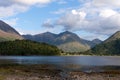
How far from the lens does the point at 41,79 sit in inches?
2675

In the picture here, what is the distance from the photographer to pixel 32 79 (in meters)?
67.3

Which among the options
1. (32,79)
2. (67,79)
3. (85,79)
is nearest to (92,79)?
(85,79)

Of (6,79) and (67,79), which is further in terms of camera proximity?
(67,79)

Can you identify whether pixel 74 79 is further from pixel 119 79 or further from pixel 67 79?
pixel 119 79

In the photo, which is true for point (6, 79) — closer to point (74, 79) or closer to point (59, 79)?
point (59, 79)

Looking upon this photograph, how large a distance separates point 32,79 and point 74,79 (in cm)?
1124

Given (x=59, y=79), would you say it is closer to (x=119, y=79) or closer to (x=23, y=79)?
(x=23, y=79)

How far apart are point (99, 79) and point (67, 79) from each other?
8.41 metres

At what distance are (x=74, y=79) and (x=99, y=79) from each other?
6.55 m

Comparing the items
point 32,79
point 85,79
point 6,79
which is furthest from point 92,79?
point 6,79

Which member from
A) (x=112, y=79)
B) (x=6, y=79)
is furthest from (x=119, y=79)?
(x=6, y=79)

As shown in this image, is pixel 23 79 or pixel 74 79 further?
pixel 74 79

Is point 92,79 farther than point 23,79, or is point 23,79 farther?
point 92,79

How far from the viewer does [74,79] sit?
71250 millimetres
